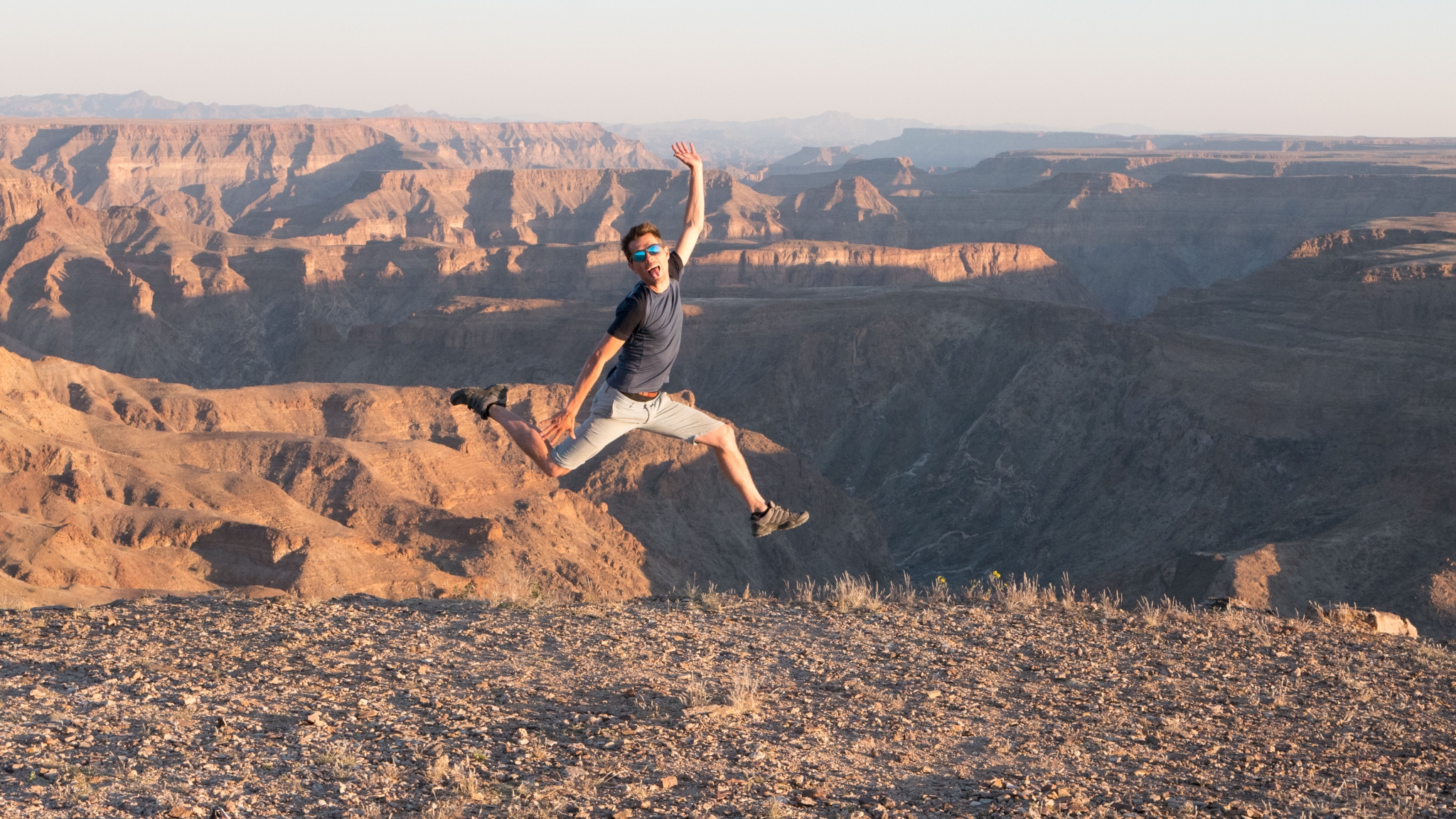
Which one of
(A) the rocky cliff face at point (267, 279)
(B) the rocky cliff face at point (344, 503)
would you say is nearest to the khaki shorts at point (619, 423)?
(B) the rocky cliff face at point (344, 503)

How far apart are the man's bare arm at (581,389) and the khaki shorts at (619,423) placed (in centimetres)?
14

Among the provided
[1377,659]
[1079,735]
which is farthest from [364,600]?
[1377,659]

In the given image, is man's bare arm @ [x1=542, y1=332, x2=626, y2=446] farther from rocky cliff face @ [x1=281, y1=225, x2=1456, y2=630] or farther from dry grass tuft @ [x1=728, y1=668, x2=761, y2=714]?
rocky cliff face @ [x1=281, y1=225, x2=1456, y2=630]

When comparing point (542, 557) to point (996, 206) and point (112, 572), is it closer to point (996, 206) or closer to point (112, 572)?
point (112, 572)

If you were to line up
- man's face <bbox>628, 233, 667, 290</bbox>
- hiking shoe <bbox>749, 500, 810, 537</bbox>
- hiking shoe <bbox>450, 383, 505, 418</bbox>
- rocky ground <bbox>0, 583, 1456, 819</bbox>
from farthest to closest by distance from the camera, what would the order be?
1. hiking shoe <bbox>749, 500, 810, 537</bbox>
2. hiking shoe <bbox>450, 383, 505, 418</bbox>
3. man's face <bbox>628, 233, 667, 290</bbox>
4. rocky ground <bbox>0, 583, 1456, 819</bbox>

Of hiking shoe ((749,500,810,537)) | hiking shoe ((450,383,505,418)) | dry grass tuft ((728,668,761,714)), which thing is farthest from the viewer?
hiking shoe ((749,500,810,537))

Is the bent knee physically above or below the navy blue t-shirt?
below

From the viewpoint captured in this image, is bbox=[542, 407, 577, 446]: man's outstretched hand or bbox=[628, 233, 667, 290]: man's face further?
bbox=[542, 407, 577, 446]: man's outstretched hand

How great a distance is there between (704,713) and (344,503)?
109ft

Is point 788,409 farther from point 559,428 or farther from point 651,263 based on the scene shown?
point 651,263

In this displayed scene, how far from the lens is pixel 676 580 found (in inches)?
1684

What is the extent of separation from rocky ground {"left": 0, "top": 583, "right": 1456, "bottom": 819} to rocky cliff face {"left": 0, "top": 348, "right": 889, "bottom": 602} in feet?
11.8

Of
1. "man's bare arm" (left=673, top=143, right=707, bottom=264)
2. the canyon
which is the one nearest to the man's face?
"man's bare arm" (left=673, top=143, right=707, bottom=264)

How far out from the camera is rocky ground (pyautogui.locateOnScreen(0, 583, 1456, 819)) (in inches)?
299
